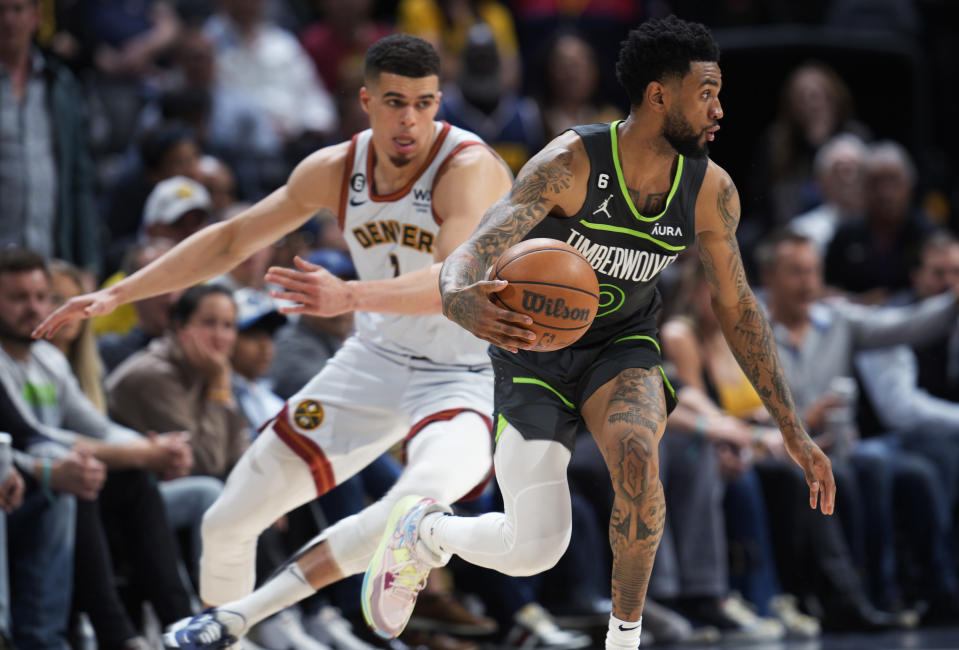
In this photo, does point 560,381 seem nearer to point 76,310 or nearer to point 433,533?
point 433,533

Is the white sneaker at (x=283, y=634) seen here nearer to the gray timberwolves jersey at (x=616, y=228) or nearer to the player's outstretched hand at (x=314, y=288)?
the player's outstretched hand at (x=314, y=288)

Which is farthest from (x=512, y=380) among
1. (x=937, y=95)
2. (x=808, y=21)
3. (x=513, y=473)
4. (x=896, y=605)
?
(x=937, y=95)

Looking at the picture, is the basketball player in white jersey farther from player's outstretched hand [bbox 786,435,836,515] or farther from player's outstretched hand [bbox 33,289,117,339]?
player's outstretched hand [bbox 786,435,836,515]

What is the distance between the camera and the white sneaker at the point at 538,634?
21.0ft

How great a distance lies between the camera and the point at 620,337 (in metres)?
4.49

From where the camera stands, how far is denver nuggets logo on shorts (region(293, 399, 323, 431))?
493 cm

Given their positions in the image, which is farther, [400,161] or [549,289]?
[400,161]

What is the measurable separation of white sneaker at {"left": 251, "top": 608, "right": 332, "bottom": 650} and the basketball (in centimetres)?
268

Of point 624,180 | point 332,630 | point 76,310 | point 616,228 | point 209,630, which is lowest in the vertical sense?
point 332,630

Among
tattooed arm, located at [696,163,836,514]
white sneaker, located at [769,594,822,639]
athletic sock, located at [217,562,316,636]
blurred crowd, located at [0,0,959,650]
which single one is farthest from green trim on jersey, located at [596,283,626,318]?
white sneaker, located at [769,594,822,639]

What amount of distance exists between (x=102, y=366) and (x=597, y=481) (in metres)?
2.66

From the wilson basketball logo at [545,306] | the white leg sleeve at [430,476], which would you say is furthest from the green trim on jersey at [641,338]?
the white leg sleeve at [430,476]

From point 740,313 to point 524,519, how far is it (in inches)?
41.1

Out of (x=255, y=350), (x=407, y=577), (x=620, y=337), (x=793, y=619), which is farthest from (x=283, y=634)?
(x=793, y=619)
